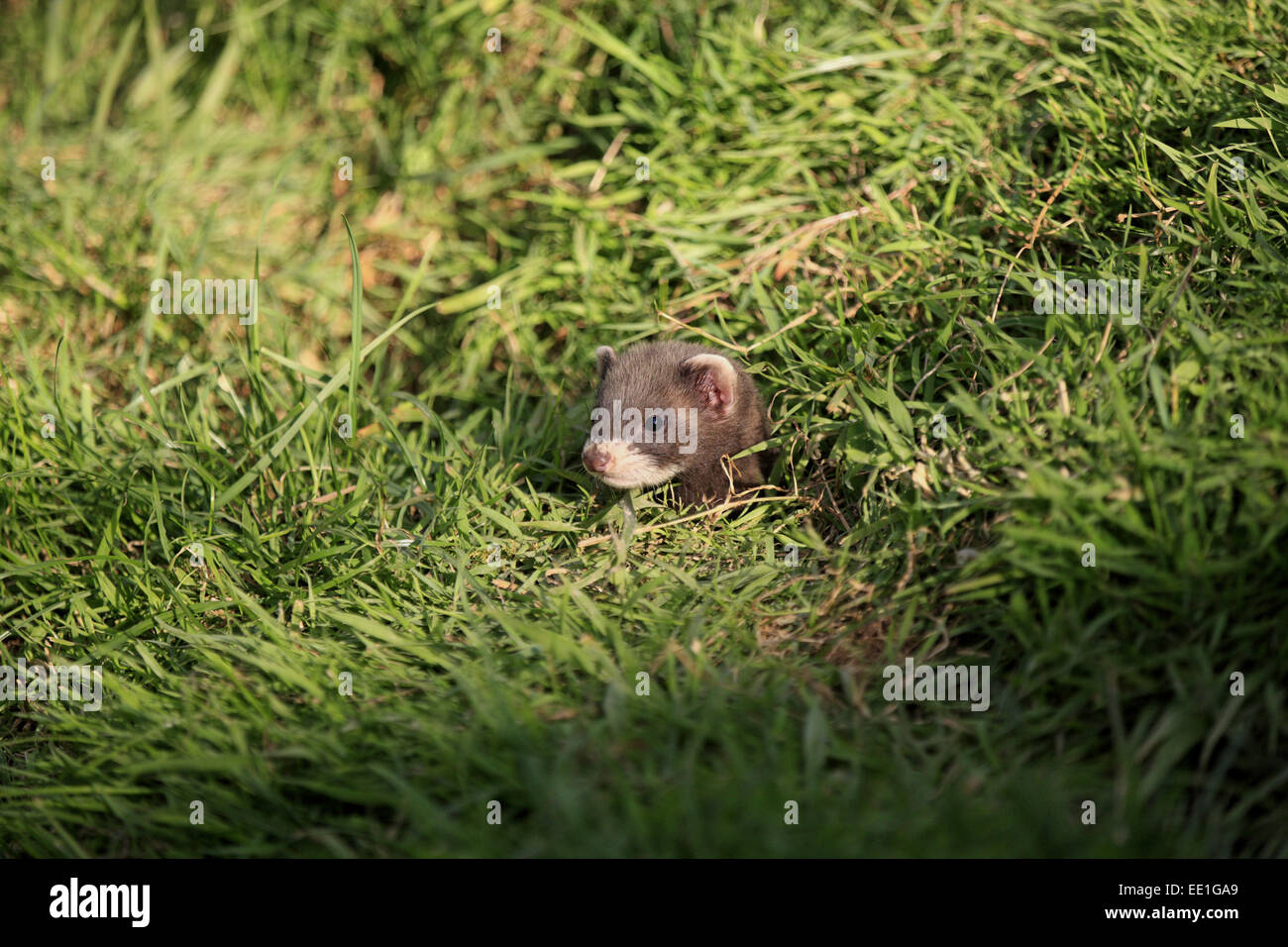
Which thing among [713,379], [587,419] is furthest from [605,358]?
[713,379]

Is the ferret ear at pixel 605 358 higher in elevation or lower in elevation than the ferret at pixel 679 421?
higher

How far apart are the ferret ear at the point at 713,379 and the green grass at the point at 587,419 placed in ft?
0.80

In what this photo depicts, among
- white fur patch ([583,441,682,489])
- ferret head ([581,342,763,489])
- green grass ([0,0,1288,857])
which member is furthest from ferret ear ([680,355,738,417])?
white fur patch ([583,441,682,489])

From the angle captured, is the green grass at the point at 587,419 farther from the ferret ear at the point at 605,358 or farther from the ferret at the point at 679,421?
the ferret ear at the point at 605,358

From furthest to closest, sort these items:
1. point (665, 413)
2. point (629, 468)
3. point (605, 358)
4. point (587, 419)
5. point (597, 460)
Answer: point (587, 419) < point (605, 358) < point (665, 413) < point (629, 468) < point (597, 460)

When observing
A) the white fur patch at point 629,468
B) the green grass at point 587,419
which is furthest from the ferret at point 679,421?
the green grass at point 587,419

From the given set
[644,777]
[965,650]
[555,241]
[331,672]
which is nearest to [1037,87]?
[555,241]

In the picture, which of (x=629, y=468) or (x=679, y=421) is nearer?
(x=629, y=468)

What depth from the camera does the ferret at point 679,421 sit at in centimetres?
426

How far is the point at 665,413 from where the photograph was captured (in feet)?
14.1

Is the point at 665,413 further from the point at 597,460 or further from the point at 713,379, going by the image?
the point at 597,460

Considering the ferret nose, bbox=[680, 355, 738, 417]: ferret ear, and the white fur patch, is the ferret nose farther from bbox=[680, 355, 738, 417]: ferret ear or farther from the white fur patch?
bbox=[680, 355, 738, 417]: ferret ear

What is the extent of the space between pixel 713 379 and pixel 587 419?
0.83m

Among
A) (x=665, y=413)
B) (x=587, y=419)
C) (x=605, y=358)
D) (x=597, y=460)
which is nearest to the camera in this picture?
(x=597, y=460)
